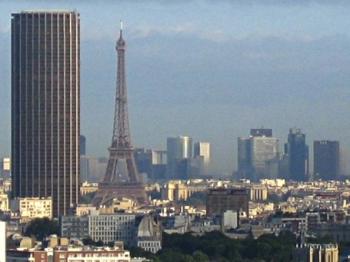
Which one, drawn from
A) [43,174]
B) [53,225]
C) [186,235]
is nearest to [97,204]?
[43,174]

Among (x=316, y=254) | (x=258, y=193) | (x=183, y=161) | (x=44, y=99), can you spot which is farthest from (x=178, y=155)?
(x=316, y=254)

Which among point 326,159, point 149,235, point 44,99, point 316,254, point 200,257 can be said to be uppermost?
point 44,99

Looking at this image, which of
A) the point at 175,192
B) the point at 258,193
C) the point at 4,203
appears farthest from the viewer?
the point at 175,192

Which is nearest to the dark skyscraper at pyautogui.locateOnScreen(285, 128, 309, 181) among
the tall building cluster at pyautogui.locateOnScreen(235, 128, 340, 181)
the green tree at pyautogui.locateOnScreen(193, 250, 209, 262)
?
the tall building cluster at pyautogui.locateOnScreen(235, 128, 340, 181)

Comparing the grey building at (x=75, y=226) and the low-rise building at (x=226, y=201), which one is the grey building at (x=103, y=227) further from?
the low-rise building at (x=226, y=201)

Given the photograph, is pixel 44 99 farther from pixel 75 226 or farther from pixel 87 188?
pixel 75 226

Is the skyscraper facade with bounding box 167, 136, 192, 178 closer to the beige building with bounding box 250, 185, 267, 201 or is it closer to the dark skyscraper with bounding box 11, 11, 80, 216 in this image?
the beige building with bounding box 250, 185, 267, 201

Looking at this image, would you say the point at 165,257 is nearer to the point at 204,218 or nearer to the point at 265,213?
the point at 204,218
